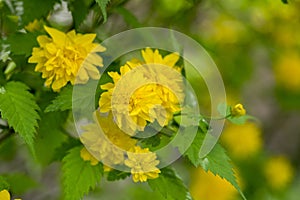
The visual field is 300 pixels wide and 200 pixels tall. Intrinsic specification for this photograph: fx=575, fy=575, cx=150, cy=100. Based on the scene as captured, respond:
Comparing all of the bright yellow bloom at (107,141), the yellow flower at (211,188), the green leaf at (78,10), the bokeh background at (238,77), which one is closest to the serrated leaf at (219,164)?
the bright yellow bloom at (107,141)

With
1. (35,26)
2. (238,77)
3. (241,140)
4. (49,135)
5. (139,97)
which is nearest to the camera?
(139,97)

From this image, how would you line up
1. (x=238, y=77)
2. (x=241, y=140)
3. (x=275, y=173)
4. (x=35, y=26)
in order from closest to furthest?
(x=35, y=26)
(x=238, y=77)
(x=241, y=140)
(x=275, y=173)

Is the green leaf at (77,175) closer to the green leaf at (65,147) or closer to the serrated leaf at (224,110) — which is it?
the green leaf at (65,147)

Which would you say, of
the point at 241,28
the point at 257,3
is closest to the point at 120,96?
the point at 257,3

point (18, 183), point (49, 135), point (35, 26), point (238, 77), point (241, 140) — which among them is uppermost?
point (35, 26)

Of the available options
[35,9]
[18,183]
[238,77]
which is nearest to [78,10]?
[35,9]

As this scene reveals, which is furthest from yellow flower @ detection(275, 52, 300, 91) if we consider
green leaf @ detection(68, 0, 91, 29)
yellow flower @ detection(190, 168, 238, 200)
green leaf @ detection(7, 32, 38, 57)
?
green leaf @ detection(7, 32, 38, 57)

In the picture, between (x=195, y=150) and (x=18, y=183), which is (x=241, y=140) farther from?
(x=195, y=150)
